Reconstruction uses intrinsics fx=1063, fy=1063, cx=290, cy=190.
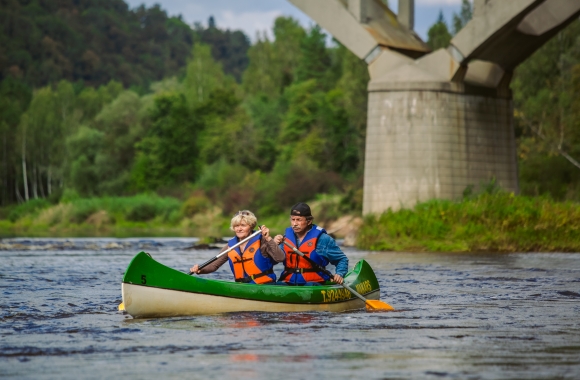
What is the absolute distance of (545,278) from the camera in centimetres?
1741

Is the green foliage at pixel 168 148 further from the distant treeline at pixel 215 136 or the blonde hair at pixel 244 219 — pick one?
the blonde hair at pixel 244 219

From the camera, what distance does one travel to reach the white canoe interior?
1123 centimetres

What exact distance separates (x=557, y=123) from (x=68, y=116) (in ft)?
169

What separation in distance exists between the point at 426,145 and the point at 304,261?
49.1 ft

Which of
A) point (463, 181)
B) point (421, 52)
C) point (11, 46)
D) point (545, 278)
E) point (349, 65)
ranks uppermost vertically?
point (11, 46)

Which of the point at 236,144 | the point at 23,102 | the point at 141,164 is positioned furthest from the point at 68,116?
the point at 236,144

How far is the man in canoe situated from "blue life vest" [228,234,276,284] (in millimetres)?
262

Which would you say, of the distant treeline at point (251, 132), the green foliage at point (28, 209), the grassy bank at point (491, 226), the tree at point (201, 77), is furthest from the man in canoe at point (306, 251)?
the tree at point (201, 77)

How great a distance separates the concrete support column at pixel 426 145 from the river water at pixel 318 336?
9291 millimetres

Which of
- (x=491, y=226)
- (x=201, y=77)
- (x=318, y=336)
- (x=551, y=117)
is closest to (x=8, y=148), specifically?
(x=201, y=77)

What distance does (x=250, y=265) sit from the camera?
1207cm

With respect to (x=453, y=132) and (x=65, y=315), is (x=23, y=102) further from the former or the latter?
(x=65, y=315)

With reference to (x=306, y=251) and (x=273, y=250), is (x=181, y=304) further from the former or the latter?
(x=306, y=251)

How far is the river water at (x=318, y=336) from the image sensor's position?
8.14 meters
